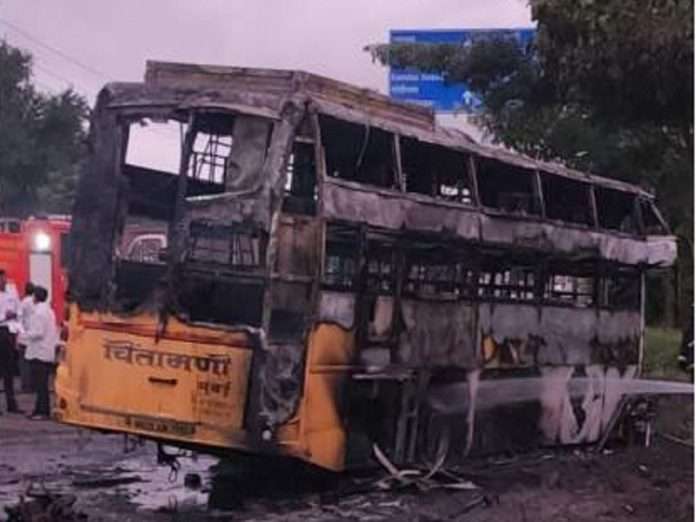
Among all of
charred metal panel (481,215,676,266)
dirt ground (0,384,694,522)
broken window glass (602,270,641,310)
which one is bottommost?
dirt ground (0,384,694,522)

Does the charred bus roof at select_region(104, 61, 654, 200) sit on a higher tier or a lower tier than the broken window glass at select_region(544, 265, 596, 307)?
higher

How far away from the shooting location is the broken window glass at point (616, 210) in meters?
13.0

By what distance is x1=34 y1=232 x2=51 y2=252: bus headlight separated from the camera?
62.0 feet

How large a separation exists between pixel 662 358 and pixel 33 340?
11454 millimetres

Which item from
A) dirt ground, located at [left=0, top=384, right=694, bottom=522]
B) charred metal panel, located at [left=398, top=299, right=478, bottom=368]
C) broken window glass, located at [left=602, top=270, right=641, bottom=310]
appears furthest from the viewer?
broken window glass, located at [left=602, top=270, right=641, bottom=310]

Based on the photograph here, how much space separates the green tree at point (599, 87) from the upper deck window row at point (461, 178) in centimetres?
107

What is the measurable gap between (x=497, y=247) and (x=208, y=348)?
3093mm

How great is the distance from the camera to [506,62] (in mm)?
21516

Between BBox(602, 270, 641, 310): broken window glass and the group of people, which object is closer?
BBox(602, 270, 641, 310): broken window glass

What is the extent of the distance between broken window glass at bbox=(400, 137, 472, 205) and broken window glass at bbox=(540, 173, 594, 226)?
1.27 metres

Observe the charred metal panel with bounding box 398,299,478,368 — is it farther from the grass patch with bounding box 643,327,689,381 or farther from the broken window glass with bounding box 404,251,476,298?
the grass patch with bounding box 643,327,689,381

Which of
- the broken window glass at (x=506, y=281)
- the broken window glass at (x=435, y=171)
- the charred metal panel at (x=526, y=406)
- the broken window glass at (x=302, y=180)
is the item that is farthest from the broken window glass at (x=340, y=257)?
the broken window glass at (x=506, y=281)

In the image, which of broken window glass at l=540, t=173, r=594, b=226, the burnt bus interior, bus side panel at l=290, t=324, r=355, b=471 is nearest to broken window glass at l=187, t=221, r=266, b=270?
the burnt bus interior

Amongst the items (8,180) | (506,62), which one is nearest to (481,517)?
(506,62)
